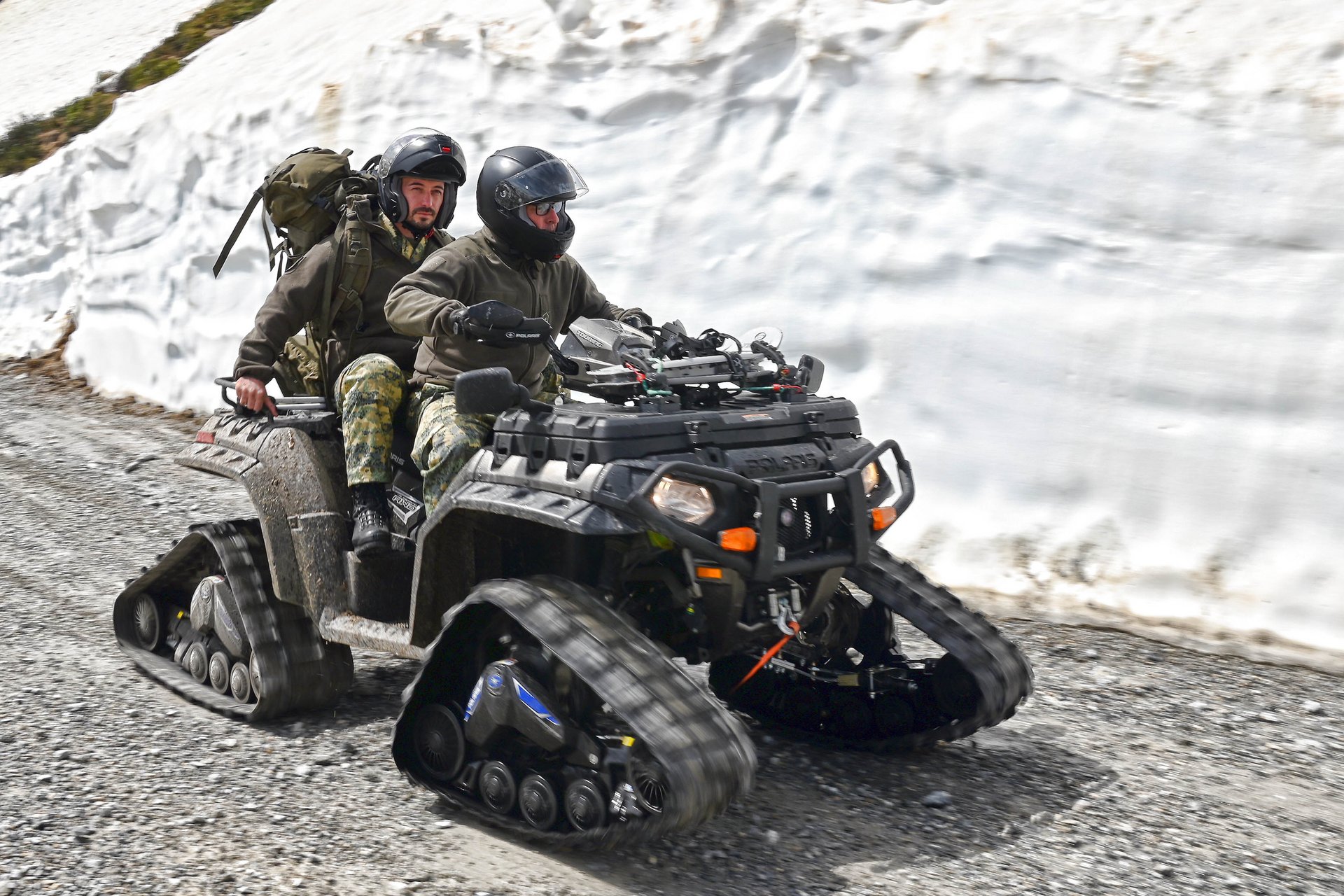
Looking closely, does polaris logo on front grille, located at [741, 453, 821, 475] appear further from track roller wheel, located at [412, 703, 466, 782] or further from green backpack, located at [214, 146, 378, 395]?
green backpack, located at [214, 146, 378, 395]

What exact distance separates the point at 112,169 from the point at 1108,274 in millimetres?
11821

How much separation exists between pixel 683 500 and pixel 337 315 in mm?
2484

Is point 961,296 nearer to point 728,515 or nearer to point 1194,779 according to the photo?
point 1194,779

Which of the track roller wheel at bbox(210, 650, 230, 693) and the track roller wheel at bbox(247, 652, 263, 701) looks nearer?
the track roller wheel at bbox(247, 652, 263, 701)

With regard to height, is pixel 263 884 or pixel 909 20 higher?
pixel 909 20

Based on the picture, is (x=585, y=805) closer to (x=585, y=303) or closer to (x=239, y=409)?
(x=585, y=303)

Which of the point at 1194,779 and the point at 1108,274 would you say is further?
the point at 1108,274

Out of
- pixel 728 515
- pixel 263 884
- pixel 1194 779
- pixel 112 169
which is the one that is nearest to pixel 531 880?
pixel 263 884

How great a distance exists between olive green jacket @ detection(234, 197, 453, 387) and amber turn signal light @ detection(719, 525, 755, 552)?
226 centimetres

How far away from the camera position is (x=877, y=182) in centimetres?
934

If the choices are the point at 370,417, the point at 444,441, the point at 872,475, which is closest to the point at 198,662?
the point at 370,417

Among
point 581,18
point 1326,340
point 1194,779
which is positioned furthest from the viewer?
point 581,18

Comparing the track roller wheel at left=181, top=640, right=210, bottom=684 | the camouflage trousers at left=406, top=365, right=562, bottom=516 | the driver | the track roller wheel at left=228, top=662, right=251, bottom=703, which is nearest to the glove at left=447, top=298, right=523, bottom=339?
the driver

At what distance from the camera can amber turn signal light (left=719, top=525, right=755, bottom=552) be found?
13.2ft
